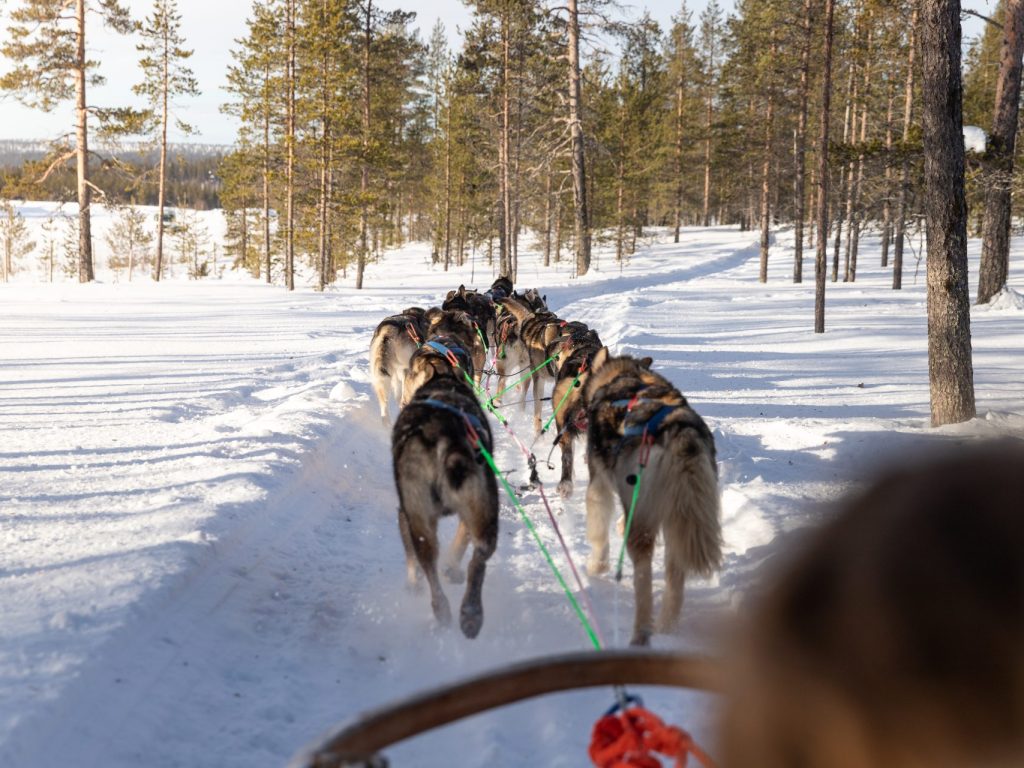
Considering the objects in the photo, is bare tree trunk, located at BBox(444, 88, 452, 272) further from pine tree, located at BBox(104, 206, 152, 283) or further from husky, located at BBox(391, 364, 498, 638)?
husky, located at BBox(391, 364, 498, 638)

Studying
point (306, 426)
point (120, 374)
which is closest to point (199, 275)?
point (120, 374)

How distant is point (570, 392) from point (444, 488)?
3.14 metres

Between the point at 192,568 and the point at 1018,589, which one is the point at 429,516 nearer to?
the point at 192,568

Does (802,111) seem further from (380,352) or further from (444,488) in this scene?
(444,488)

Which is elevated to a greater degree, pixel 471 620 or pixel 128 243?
pixel 128 243

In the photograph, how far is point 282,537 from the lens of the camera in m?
5.08

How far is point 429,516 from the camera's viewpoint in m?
3.97

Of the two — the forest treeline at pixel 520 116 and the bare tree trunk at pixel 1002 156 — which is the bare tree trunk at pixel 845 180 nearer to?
the forest treeline at pixel 520 116

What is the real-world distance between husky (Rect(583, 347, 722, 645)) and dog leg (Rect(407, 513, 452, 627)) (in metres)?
1.10

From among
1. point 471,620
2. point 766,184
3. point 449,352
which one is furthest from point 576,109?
point 471,620

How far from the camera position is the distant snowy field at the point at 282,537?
9.68ft

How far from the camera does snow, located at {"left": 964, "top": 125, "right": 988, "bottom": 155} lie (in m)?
10.4

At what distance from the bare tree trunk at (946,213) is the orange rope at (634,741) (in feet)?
24.1

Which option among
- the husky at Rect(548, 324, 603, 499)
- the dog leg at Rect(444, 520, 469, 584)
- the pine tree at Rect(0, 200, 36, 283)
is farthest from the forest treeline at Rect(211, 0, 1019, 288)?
the pine tree at Rect(0, 200, 36, 283)
